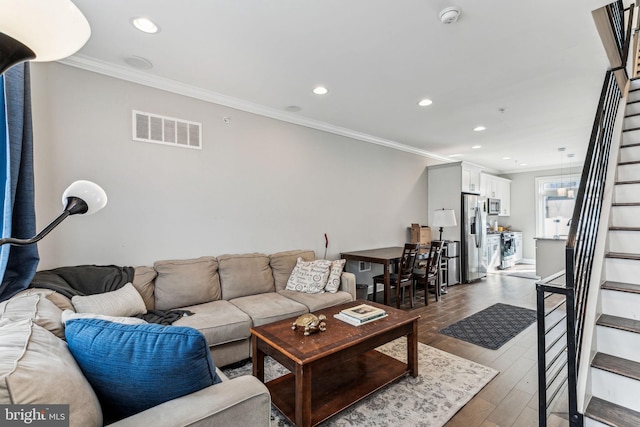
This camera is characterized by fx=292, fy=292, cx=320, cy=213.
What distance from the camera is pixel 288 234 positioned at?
401 cm

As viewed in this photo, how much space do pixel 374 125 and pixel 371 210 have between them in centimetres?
145

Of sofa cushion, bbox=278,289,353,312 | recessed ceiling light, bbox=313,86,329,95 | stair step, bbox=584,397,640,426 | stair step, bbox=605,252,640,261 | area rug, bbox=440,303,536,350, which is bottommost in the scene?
area rug, bbox=440,303,536,350

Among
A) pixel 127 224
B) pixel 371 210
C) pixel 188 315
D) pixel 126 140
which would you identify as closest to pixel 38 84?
pixel 126 140

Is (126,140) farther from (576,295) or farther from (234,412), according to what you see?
(576,295)

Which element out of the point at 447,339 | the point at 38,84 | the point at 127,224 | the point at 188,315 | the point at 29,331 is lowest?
the point at 447,339

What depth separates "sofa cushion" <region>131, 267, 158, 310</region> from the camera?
2.67 metres

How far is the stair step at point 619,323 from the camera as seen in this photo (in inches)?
66.4

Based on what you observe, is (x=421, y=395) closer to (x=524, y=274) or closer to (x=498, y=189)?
(x=524, y=274)

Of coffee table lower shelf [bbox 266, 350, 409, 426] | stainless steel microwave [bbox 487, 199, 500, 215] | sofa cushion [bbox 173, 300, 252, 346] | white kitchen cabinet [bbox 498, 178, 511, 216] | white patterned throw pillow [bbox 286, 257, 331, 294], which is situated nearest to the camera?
coffee table lower shelf [bbox 266, 350, 409, 426]

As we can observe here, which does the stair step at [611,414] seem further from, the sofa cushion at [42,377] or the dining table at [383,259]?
the dining table at [383,259]

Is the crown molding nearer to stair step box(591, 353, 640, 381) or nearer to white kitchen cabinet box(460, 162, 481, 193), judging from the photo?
white kitchen cabinet box(460, 162, 481, 193)

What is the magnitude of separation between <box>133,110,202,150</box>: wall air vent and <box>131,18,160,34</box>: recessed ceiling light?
93cm

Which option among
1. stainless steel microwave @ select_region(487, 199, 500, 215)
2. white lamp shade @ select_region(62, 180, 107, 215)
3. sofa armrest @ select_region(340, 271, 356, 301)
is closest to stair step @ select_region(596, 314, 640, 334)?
sofa armrest @ select_region(340, 271, 356, 301)

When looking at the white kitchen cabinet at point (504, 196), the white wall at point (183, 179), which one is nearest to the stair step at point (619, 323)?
the white wall at point (183, 179)
